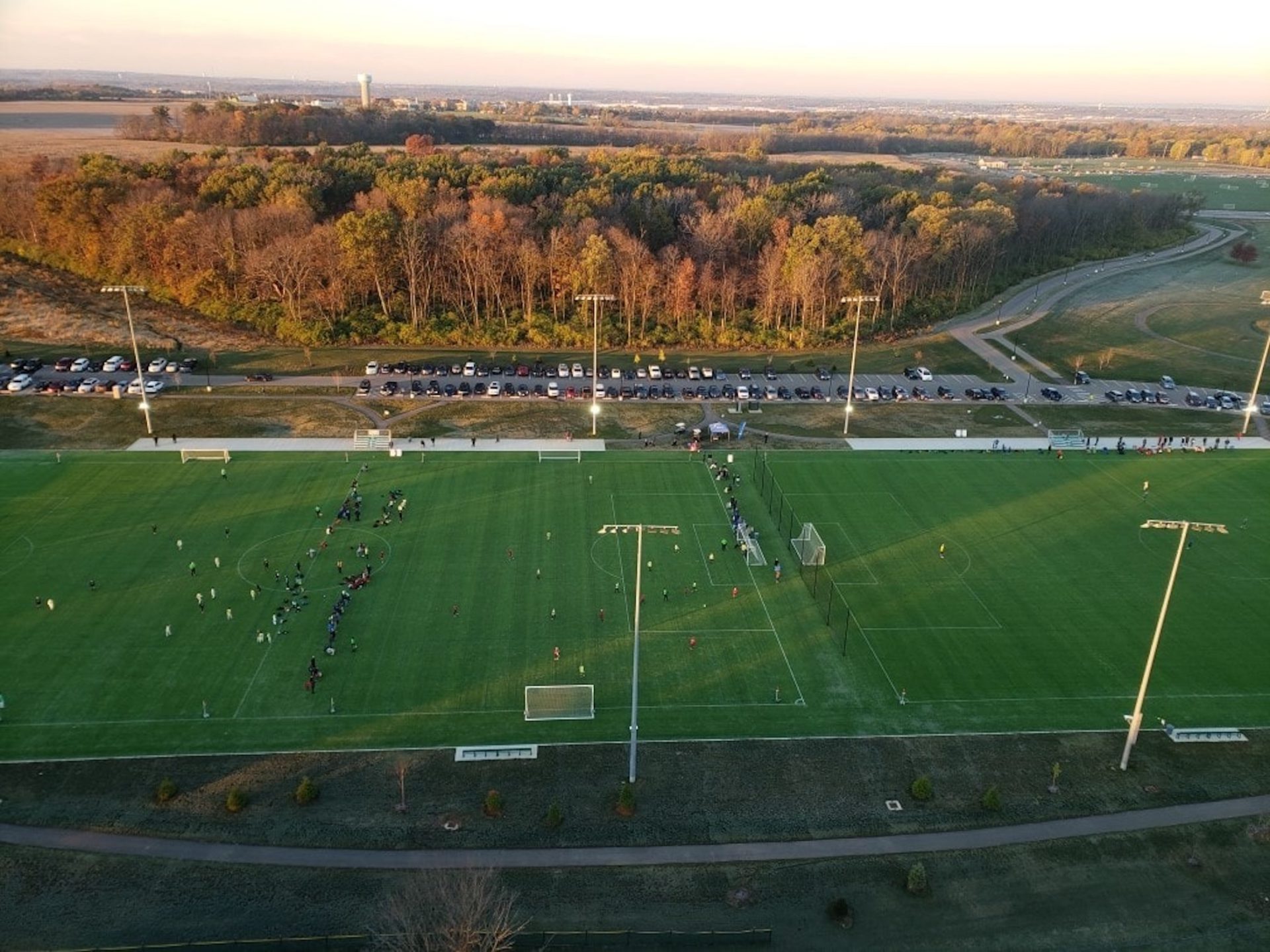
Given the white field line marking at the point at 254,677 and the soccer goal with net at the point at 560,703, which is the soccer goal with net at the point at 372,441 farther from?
the soccer goal with net at the point at 560,703

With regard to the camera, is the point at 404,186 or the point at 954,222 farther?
the point at 954,222

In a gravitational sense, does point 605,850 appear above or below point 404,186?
below

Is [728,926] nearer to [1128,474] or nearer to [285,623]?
[285,623]

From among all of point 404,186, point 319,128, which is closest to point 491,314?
point 404,186

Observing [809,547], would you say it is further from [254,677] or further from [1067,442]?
[1067,442]

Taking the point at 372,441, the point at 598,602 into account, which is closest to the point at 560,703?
the point at 598,602

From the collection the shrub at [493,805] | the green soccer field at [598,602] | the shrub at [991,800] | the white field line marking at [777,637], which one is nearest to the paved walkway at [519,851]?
the shrub at [991,800]
